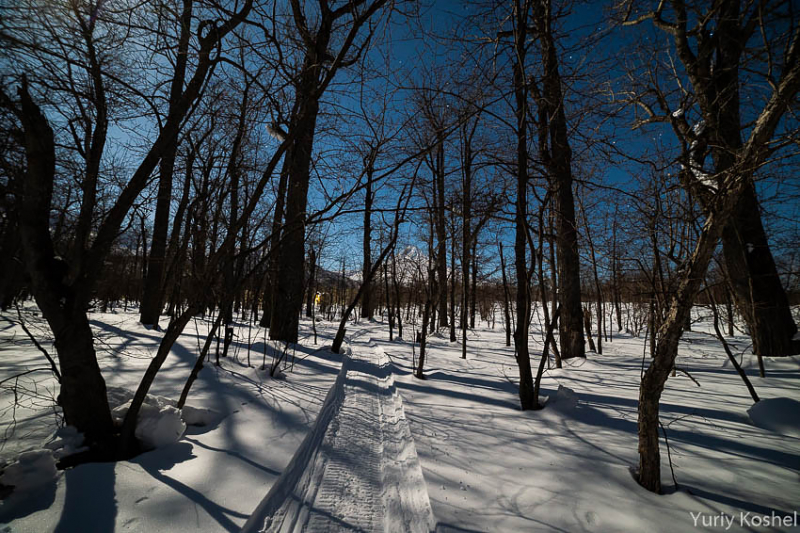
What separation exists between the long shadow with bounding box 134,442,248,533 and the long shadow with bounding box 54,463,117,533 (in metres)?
0.21

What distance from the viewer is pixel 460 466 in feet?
8.39

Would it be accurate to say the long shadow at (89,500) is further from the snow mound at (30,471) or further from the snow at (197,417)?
the snow at (197,417)

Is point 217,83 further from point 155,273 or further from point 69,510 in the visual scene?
point 155,273

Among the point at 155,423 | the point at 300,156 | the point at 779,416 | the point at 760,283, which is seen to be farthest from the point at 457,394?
the point at 760,283

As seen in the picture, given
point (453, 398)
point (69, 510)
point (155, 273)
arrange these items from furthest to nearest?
1. point (155, 273)
2. point (453, 398)
3. point (69, 510)

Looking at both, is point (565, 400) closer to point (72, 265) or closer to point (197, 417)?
point (197, 417)

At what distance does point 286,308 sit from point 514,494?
691 cm

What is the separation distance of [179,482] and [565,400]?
3.72 metres

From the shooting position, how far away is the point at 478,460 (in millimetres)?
2641

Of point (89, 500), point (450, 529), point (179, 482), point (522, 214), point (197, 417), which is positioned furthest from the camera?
point (522, 214)

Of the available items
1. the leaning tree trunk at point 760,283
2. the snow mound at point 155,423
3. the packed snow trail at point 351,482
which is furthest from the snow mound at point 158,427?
the leaning tree trunk at point 760,283

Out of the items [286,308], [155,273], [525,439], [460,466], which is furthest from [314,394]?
[155,273]

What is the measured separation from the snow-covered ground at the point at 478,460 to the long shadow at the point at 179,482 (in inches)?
0.4

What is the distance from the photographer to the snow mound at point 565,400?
3479 millimetres
